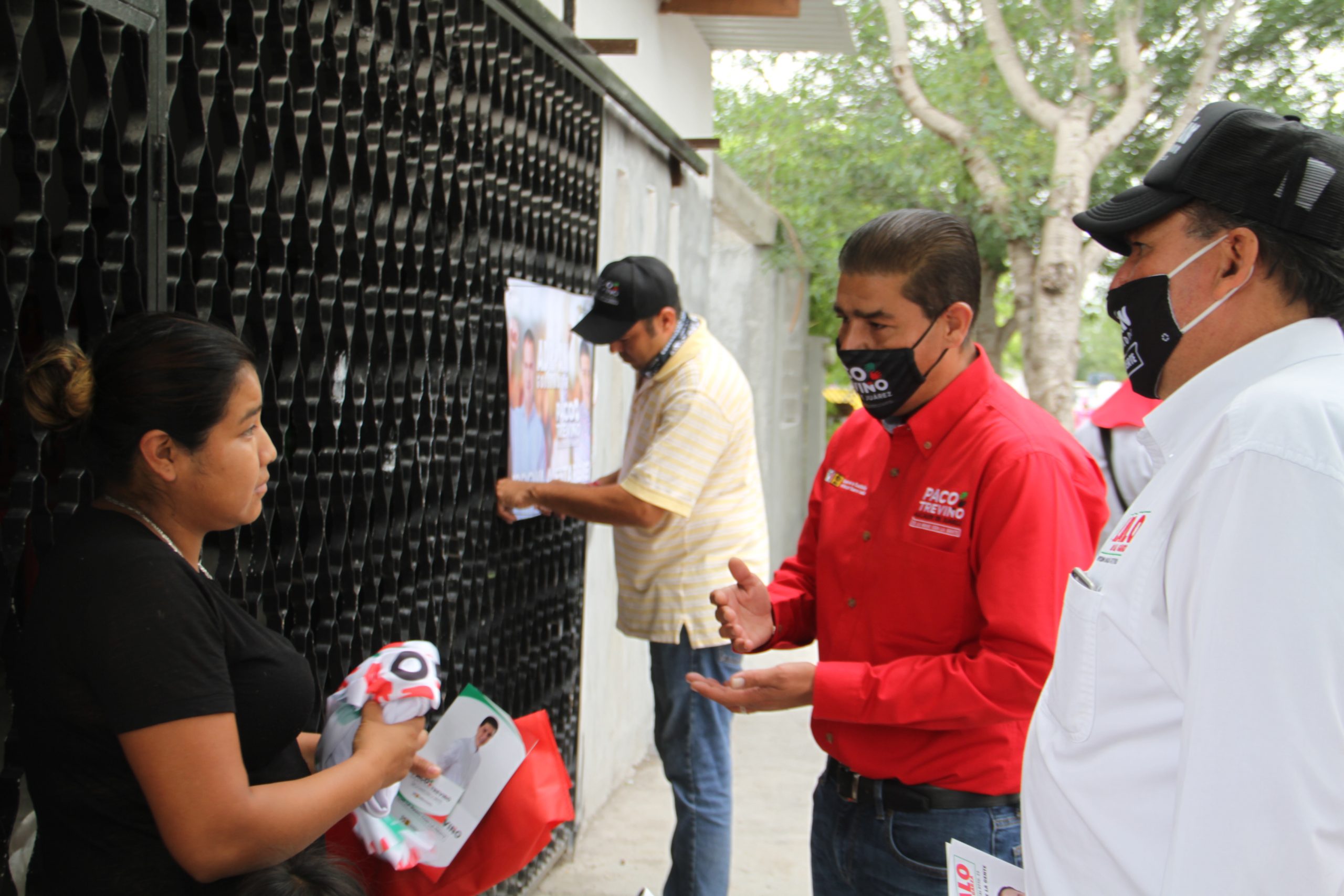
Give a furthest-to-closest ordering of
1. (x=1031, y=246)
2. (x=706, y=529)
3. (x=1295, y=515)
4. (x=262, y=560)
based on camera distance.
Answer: (x=1031, y=246), (x=706, y=529), (x=262, y=560), (x=1295, y=515)

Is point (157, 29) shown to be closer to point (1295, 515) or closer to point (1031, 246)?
point (1295, 515)

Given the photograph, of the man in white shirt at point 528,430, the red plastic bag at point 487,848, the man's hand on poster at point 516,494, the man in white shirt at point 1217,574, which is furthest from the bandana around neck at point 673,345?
the man in white shirt at point 1217,574

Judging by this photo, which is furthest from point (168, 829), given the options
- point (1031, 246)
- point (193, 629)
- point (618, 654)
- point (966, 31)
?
point (966, 31)

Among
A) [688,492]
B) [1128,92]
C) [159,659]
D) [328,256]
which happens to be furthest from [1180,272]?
[1128,92]

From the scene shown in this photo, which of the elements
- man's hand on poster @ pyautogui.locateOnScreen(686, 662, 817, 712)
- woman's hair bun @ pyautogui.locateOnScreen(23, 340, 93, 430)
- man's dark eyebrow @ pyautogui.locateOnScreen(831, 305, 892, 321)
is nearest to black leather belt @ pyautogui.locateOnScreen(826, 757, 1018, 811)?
man's hand on poster @ pyautogui.locateOnScreen(686, 662, 817, 712)

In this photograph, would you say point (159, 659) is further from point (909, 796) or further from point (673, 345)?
point (673, 345)

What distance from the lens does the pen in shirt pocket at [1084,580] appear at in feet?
4.53

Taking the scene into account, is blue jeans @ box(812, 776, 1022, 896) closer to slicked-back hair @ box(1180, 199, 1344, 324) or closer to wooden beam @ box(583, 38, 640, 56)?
slicked-back hair @ box(1180, 199, 1344, 324)

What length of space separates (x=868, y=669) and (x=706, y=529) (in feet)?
5.28

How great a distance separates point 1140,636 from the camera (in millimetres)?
1240

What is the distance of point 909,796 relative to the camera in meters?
2.06

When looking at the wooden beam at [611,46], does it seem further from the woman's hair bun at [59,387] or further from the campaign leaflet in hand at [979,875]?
the campaign leaflet in hand at [979,875]

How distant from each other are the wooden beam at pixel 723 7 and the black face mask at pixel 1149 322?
15.6 feet

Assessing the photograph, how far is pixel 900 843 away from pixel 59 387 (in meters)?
1.69
